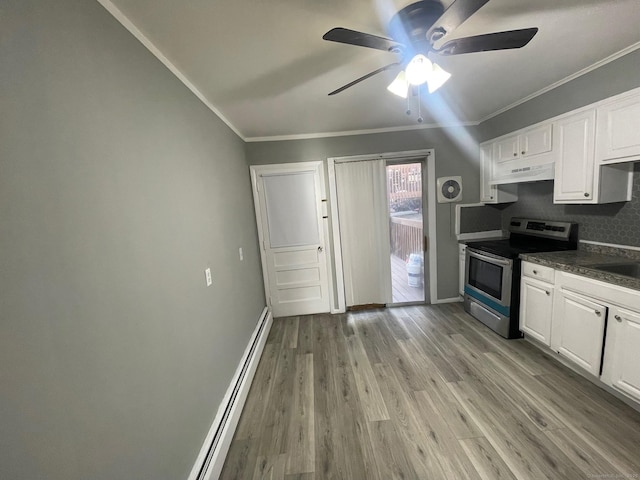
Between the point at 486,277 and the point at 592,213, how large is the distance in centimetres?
106

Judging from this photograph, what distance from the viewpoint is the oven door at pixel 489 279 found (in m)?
2.54

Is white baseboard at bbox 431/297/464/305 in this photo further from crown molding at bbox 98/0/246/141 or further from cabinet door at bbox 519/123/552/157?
crown molding at bbox 98/0/246/141

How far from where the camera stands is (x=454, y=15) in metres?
1.03

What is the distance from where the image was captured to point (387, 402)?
1.93m

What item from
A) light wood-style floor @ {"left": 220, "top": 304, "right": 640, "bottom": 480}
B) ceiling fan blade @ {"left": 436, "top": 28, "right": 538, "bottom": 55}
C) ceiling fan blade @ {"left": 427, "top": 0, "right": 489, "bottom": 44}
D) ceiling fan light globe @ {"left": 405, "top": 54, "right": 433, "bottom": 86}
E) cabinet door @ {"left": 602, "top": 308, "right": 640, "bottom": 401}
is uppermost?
ceiling fan blade @ {"left": 427, "top": 0, "right": 489, "bottom": 44}

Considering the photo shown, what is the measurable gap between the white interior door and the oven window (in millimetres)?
1852

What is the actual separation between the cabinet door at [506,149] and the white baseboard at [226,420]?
11.3 ft

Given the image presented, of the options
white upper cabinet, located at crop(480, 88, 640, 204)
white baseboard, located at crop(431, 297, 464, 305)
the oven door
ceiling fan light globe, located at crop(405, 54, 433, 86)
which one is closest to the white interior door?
white baseboard, located at crop(431, 297, 464, 305)

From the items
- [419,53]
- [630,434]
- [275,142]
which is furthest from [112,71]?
[630,434]

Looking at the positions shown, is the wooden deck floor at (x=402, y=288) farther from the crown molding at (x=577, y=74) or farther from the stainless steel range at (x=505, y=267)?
the crown molding at (x=577, y=74)

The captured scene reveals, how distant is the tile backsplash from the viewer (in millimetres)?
1999

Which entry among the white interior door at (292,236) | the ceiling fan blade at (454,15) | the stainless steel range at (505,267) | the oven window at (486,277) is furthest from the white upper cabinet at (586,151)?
the white interior door at (292,236)

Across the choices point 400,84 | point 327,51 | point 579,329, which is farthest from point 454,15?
point 579,329

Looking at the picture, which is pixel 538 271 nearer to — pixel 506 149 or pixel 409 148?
pixel 506 149
